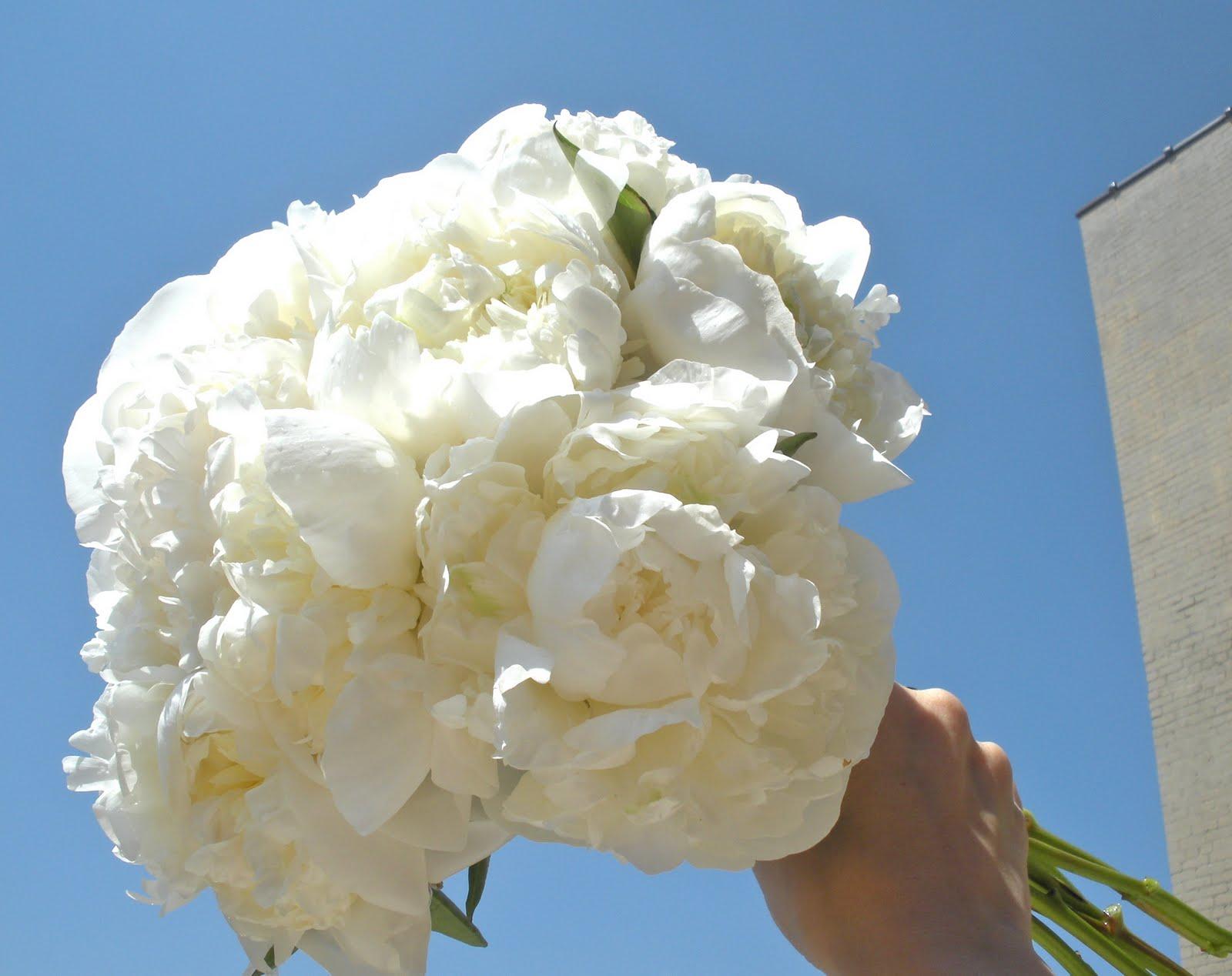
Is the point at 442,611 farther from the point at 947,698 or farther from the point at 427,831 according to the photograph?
the point at 947,698

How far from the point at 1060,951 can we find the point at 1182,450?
26.5 ft

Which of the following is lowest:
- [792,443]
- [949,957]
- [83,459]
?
[949,957]

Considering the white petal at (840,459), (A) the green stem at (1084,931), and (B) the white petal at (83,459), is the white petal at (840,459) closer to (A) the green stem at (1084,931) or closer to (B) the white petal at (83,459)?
(B) the white petal at (83,459)

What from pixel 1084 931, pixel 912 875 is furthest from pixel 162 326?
pixel 1084 931

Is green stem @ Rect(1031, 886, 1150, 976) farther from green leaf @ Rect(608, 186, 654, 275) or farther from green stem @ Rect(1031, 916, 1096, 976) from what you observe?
green leaf @ Rect(608, 186, 654, 275)

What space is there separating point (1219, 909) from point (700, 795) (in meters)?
7.46

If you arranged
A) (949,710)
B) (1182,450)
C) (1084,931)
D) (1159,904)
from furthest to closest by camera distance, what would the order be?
(1182,450) < (1159,904) < (1084,931) < (949,710)

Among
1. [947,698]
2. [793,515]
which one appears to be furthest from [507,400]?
[947,698]

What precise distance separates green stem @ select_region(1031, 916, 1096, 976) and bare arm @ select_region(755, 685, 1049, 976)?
43 cm

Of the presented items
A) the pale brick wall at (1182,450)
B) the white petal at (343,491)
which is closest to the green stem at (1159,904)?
the white petal at (343,491)

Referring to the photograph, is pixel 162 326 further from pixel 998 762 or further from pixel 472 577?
pixel 998 762

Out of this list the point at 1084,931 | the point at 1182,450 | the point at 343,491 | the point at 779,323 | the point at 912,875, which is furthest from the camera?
the point at 1182,450

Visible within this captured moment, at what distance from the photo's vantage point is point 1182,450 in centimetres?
837

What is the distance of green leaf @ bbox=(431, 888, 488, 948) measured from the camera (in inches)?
28.2
